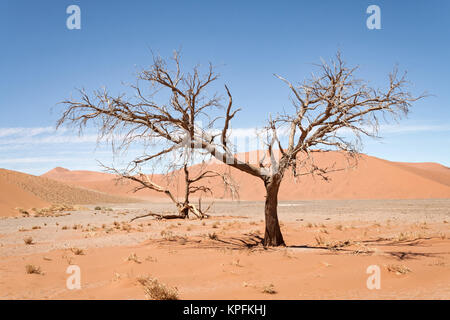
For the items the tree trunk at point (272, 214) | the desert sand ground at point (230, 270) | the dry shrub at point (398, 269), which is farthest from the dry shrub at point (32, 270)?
the dry shrub at point (398, 269)

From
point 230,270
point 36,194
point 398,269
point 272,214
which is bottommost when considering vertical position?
point 36,194

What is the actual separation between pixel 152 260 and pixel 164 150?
344 cm

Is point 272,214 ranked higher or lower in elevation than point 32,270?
higher

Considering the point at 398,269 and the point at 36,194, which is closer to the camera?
the point at 398,269

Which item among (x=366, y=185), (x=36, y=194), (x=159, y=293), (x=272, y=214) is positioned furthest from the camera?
(x=366, y=185)

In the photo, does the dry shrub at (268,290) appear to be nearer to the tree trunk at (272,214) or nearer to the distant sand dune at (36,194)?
the tree trunk at (272,214)

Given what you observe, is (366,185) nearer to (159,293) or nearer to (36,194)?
(36,194)

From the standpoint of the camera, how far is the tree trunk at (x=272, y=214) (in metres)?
9.98

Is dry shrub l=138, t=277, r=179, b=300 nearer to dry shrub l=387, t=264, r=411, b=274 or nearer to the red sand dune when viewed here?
dry shrub l=387, t=264, r=411, b=274

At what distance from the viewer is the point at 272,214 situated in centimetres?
1014

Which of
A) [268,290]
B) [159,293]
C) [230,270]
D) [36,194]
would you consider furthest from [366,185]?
[159,293]
